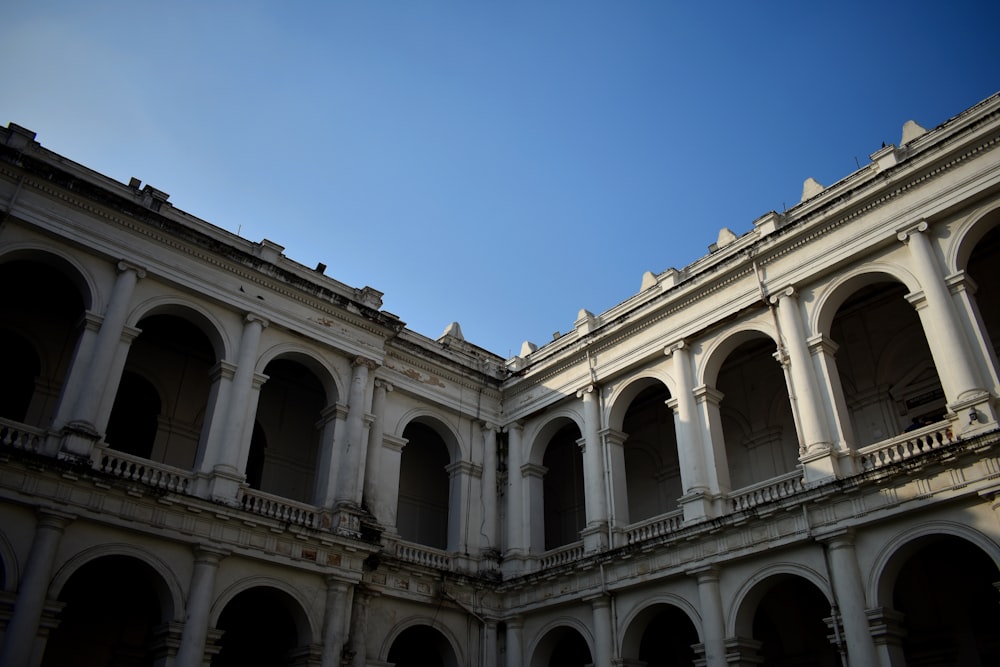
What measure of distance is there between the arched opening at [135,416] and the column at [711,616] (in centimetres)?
1167

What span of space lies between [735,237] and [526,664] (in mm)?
10244

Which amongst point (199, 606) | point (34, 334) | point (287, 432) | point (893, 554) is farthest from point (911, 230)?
point (34, 334)

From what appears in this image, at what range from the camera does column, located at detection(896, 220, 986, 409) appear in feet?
41.0

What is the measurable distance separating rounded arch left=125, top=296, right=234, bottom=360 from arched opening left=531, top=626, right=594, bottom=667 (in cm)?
886

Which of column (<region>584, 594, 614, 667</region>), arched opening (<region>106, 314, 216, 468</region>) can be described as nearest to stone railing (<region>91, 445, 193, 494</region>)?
arched opening (<region>106, 314, 216, 468</region>)

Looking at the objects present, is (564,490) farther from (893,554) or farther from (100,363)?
(100,363)

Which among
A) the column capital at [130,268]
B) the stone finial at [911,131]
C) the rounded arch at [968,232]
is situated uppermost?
the stone finial at [911,131]

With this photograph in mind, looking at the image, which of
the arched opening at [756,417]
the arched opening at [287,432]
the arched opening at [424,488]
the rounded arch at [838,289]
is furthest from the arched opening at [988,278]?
the arched opening at [287,432]

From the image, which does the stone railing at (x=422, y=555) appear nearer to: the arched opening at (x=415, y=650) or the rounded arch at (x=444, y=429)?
the arched opening at (x=415, y=650)

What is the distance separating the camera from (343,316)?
60.0ft

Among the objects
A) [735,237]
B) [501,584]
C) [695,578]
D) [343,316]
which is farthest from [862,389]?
[343,316]

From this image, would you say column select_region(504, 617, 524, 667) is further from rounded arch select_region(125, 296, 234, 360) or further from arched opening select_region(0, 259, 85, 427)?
arched opening select_region(0, 259, 85, 427)

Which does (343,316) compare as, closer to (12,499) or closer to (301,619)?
(301,619)

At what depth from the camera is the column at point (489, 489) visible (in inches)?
752
